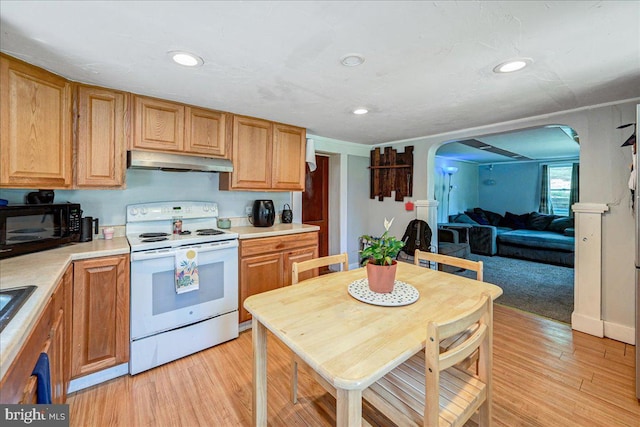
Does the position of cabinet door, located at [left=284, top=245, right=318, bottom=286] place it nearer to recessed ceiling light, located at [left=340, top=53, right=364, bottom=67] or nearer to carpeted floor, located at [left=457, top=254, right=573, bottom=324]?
recessed ceiling light, located at [left=340, top=53, right=364, bottom=67]

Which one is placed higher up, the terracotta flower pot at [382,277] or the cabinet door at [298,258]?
the terracotta flower pot at [382,277]

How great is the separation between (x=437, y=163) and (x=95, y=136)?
6.22 meters

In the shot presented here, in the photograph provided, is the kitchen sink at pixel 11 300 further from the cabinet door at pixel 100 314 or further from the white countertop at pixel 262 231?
the white countertop at pixel 262 231

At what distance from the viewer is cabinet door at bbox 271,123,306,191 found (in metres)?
3.05

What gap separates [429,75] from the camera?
1.82 m

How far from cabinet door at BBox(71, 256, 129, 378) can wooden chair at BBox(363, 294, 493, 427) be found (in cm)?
174

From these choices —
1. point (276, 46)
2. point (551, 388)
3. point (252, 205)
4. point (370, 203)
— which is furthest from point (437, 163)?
point (276, 46)

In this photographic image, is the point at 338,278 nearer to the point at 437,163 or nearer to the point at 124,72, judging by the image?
the point at 124,72

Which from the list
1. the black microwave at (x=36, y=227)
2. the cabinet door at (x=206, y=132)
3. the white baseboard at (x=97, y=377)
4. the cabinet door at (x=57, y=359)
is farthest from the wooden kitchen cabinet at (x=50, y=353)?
the cabinet door at (x=206, y=132)

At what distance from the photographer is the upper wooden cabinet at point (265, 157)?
2.76 m

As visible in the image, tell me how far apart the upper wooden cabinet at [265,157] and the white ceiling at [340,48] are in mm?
464

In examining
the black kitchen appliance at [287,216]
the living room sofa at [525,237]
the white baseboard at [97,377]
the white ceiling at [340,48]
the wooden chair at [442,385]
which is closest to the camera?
the wooden chair at [442,385]

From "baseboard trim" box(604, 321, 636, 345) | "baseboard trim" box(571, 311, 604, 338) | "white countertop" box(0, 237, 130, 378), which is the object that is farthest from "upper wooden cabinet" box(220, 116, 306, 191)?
"baseboard trim" box(604, 321, 636, 345)

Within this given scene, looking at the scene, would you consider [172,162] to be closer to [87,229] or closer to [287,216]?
[87,229]
